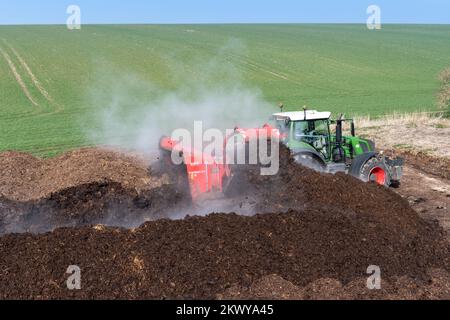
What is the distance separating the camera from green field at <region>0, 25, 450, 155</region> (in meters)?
28.4

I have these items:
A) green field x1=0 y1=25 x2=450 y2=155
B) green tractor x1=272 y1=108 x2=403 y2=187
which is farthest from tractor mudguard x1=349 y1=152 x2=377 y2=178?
green field x1=0 y1=25 x2=450 y2=155

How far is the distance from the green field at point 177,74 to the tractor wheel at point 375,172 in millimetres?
12199

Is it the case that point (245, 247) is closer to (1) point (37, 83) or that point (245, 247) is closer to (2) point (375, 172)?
(2) point (375, 172)

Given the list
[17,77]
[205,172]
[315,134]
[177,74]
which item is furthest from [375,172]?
[17,77]

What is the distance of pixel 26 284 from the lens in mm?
7246

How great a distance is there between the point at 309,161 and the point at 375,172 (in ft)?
6.34

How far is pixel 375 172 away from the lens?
44.4ft

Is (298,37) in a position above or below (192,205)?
above

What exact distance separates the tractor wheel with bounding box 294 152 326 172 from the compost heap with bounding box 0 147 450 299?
3.58 feet

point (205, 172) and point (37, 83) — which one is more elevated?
point (37, 83)

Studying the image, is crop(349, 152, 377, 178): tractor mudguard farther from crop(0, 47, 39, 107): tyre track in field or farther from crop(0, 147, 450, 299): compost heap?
crop(0, 47, 39, 107): tyre track in field
